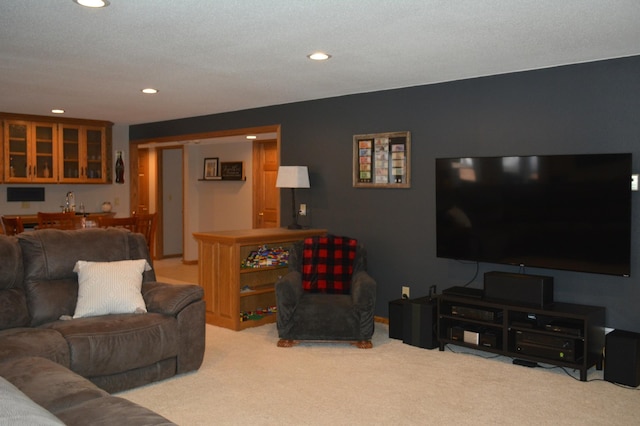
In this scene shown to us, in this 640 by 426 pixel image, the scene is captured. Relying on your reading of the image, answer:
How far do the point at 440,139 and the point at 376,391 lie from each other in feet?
7.93

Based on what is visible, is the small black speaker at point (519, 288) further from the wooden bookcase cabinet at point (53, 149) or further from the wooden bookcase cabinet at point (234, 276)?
the wooden bookcase cabinet at point (53, 149)

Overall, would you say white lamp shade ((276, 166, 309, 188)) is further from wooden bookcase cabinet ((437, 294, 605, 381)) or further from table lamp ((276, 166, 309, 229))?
wooden bookcase cabinet ((437, 294, 605, 381))

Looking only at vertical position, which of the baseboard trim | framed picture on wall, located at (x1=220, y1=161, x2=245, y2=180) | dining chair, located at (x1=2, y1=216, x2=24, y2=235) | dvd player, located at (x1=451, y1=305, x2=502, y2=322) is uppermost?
framed picture on wall, located at (x1=220, y1=161, x2=245, y2=180)

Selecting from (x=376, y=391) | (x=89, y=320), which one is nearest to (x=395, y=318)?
(x=376, y=391)

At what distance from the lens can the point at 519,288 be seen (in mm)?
4418

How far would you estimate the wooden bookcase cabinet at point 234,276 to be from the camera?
547cm

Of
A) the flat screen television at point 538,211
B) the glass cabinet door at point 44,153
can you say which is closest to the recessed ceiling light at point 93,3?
the flat screen television at point 538,211

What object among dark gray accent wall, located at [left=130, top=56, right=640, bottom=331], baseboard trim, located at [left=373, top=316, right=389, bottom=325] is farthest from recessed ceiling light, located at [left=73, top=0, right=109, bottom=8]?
baseboard trim, located at [left=373, top=316, right=389, bottom=325]

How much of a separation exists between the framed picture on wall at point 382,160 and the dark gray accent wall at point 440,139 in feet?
0.23

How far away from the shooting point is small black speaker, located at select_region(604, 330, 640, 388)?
3895mm

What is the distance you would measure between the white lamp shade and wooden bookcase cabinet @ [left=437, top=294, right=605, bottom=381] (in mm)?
2011

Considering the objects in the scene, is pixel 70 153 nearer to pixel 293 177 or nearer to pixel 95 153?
pixel 95 153

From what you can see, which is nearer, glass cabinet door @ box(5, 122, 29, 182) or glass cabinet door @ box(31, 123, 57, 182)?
glass cabinet door @ box(5, 122, 29, 182)

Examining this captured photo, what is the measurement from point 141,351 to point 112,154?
5.57 metres
